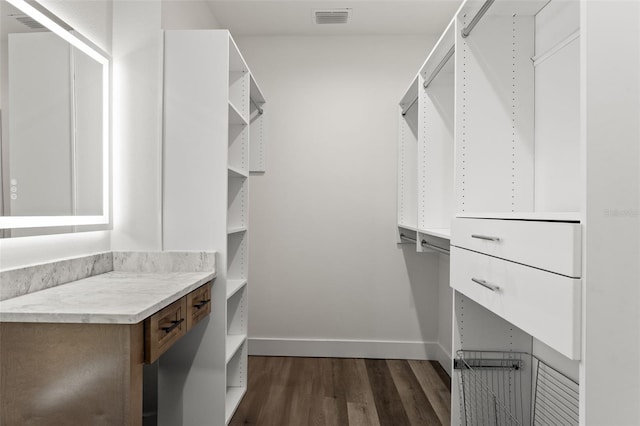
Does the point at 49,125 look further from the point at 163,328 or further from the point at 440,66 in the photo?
the point at 440,66

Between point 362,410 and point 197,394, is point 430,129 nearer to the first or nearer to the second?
point 362,410

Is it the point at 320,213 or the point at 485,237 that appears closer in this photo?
the point at 485,237

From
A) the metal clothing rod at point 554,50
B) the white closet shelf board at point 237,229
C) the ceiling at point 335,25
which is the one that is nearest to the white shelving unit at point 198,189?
the white closet shelf board at point 237,229

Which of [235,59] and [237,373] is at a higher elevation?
[235,59]

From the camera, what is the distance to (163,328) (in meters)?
1.44

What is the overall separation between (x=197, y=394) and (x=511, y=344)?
5.06ft

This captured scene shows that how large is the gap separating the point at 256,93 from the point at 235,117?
673mm

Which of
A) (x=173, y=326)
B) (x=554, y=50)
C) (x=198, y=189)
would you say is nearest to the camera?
(x=173, y=326)

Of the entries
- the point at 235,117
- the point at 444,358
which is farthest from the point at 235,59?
the point at 444,358

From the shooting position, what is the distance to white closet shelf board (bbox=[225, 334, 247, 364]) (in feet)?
7.29

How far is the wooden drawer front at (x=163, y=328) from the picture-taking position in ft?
4.35

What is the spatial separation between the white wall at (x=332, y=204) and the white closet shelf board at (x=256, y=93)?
0.69 feet

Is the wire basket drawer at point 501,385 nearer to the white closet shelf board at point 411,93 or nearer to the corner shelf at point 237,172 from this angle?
the corner shelf at point 237,172

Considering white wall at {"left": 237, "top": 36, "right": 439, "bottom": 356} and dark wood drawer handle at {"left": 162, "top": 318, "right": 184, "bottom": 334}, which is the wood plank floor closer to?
white wall at {"left": 237, "top": 36, "right": 439, "bottom": 356}
